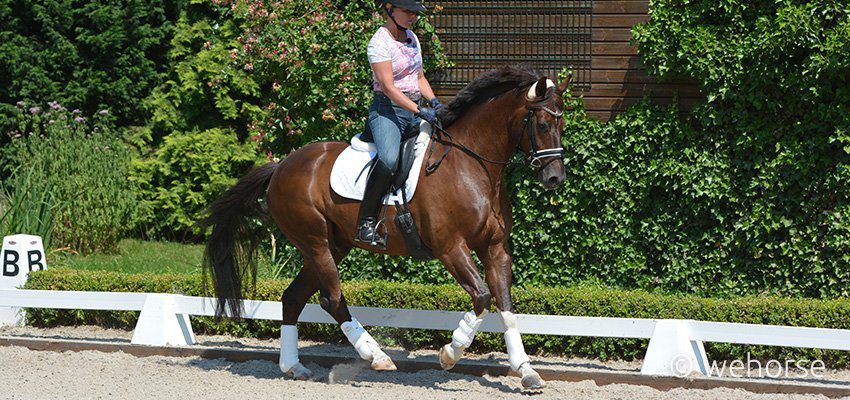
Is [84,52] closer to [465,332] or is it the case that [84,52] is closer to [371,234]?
[371,234]

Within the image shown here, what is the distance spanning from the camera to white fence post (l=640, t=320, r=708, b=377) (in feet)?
21.5

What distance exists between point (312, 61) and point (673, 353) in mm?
4999

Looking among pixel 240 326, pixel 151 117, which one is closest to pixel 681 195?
pixel 240 326

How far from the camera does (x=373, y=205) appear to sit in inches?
258

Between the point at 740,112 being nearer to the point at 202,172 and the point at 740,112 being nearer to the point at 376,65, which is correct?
the point at 376,65

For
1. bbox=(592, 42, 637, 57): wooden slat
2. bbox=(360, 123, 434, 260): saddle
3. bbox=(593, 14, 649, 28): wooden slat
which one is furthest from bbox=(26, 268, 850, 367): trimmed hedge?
bbox=(593, 14, 649, 28): wooden slat

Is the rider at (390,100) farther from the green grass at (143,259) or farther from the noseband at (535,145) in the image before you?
the green grass at (143,259)

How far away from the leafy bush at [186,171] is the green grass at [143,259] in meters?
0.30

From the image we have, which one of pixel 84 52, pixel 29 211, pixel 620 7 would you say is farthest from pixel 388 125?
pixel 84 52

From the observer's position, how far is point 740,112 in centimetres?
883

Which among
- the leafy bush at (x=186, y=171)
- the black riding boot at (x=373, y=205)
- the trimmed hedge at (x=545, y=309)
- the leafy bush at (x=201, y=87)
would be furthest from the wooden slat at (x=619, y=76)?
the leafy bush at (x=186, y=171)

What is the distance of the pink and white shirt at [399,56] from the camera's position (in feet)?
21.1

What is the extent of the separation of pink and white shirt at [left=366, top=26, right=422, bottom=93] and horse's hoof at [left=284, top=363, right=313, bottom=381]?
1986 millimetres

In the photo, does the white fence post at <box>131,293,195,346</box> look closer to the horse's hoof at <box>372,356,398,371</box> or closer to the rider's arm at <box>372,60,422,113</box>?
the horse's hoof at <box>372,356,398,371</box>
